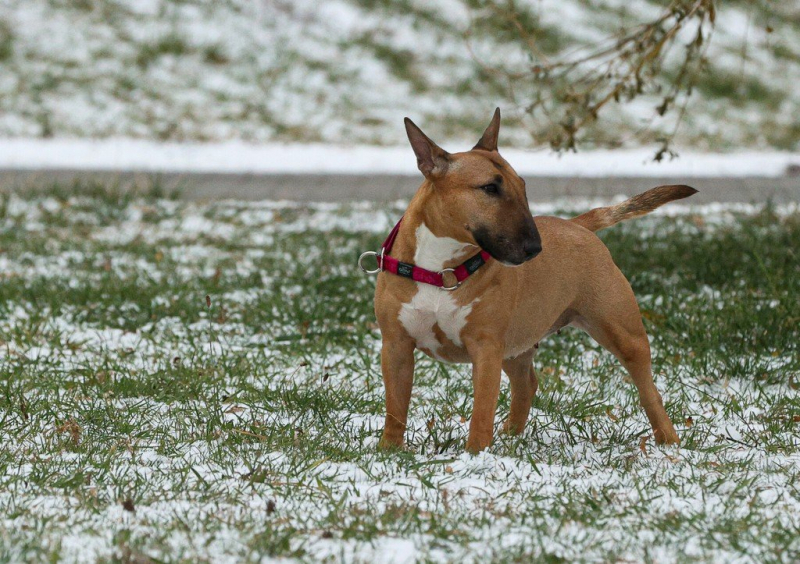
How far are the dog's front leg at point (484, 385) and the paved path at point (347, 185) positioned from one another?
18.9 ft

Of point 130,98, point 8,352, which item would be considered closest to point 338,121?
point 130,98

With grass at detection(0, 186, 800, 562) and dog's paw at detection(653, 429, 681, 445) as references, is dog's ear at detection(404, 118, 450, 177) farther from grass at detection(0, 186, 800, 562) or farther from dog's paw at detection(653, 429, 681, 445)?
dog's paw at detection(653, 429, 681, 445)

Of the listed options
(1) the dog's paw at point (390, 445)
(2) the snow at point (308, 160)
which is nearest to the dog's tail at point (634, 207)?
(1) the dog's paw at point (390, 445)

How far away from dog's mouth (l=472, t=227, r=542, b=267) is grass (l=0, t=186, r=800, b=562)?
0.71 m

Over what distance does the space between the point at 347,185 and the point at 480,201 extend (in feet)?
22.7

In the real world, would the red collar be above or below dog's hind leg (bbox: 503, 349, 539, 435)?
above

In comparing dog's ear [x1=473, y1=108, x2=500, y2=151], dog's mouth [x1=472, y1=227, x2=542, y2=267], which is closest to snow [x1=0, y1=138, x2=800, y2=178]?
dog's ear [x1=473, y1=108, x2=500, y2=151]

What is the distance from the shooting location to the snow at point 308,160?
10992 millimetres

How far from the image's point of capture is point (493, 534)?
3107mm

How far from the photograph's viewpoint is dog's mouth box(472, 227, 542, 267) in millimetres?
3434

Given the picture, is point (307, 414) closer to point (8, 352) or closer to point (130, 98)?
point (8, 352)

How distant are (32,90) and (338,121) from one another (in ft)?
11.9

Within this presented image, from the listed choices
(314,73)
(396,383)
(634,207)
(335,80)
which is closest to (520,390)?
(396,383)

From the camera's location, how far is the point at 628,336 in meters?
4.04
